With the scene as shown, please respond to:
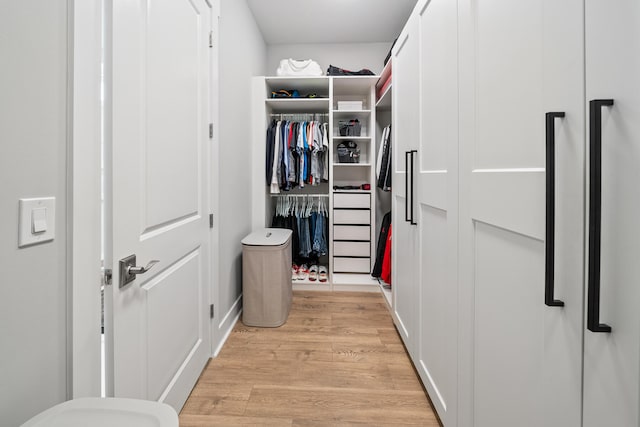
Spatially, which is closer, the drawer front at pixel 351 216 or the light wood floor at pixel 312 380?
the light wood floor at pixel 312 380

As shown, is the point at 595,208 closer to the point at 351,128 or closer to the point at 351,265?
the point at 351,265

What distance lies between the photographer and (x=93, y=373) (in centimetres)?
86

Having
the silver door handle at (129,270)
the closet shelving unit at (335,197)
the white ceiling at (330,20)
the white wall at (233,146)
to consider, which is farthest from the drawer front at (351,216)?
the silver door handle at (129,270)

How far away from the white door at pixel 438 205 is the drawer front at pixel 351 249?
1.42m

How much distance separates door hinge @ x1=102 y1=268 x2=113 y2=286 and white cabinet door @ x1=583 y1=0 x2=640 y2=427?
121 centimetres

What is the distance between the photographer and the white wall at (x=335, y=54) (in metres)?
3.44

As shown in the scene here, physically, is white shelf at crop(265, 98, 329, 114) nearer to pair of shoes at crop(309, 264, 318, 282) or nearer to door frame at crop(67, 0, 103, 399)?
pair of shoes at crop(309, 264, 318, 282)

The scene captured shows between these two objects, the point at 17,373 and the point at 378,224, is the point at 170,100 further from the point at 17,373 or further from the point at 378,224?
the point at 378,224

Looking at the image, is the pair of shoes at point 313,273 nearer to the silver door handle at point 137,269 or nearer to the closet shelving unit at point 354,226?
the closet shelving unit at point 354,226

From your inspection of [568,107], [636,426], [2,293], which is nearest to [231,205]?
[2,293]

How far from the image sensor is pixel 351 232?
304cm

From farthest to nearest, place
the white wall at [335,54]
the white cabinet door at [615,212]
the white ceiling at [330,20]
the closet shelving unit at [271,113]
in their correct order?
the white wall at [335,54] < the closet shelving unit at [271,113] < the white ceiling at [330,20] < the white cabinet door at [615,212]

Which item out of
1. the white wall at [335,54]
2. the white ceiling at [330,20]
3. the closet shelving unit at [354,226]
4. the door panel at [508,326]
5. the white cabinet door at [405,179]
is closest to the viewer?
the door panel at [508,326]

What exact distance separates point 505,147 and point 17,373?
1.29 meters
